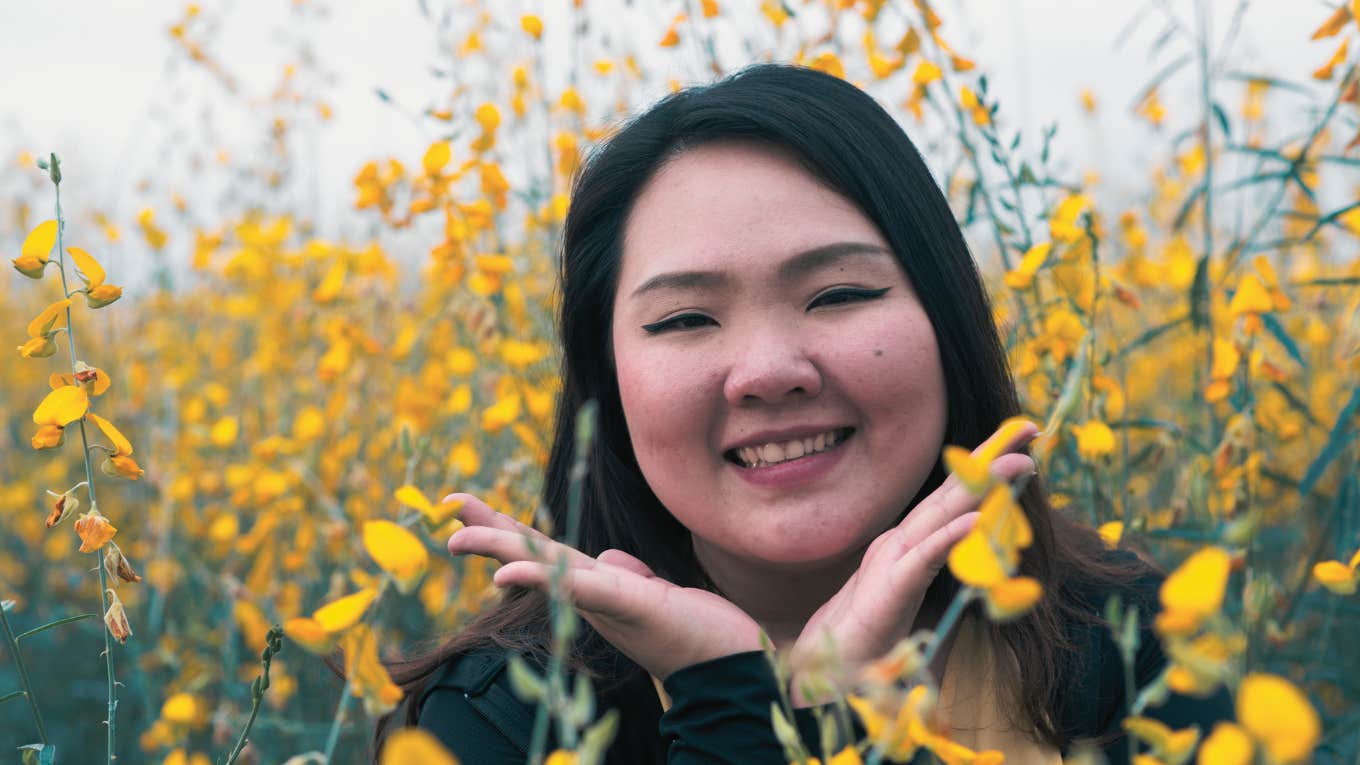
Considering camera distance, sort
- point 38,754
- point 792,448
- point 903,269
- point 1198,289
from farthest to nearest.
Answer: point 1198,289 < point 903,269 < point 792,448 < point 38,754

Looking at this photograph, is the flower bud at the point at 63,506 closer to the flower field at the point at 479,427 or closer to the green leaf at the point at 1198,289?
the flower field at the point at 479,427

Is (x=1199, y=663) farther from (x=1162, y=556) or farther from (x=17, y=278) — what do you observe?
(x=17, y=278)

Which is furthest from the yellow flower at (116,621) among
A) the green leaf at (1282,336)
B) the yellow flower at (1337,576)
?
the green leaf at (1282,336)

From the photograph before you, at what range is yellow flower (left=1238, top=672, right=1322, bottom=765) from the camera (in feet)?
1.55

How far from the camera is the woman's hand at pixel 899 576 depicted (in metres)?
1.03

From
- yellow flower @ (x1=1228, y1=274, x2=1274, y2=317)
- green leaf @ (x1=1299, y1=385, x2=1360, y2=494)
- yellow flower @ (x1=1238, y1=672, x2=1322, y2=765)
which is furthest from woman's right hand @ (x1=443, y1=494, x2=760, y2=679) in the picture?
yellow flower @ (x1=1228, y1=274, x2=1274, y2=317)

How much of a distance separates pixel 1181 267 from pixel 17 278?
691cm

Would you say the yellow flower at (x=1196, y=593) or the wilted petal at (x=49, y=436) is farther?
the wilted petal at (x=49, y=436)

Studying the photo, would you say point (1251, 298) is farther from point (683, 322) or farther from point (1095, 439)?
point (683, 322)

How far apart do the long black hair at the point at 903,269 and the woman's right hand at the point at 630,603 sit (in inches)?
12.1

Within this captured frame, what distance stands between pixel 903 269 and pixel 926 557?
446 mm

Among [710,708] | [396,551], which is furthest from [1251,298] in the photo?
[396,551]

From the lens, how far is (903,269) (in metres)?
1.39

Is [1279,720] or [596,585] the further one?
[596,585]
